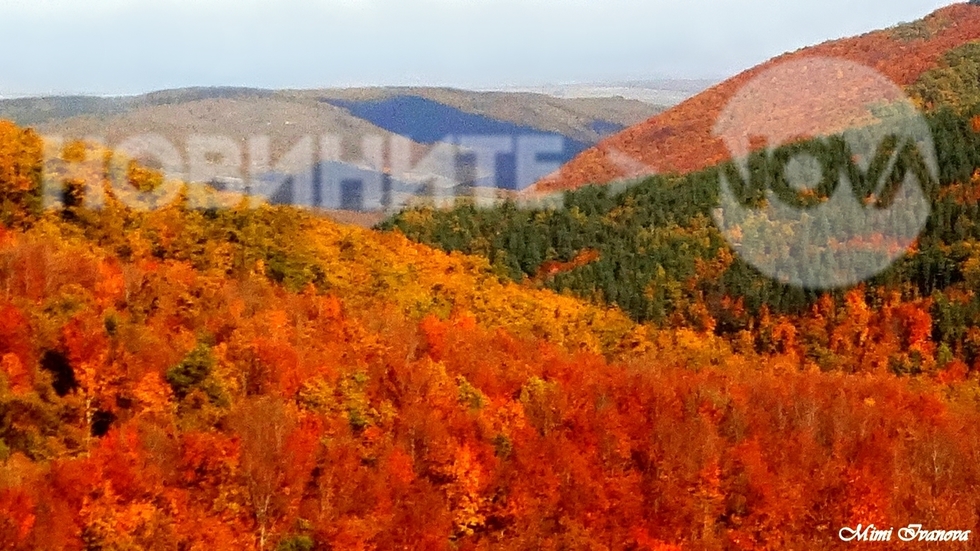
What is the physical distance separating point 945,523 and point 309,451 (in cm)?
2645

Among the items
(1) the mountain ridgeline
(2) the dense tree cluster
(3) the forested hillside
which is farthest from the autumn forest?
(1) the mountain ridgeline

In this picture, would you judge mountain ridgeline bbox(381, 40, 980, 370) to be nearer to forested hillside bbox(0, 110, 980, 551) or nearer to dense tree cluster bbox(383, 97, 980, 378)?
dense tree cluster bbox(383, 97, 980, 378)

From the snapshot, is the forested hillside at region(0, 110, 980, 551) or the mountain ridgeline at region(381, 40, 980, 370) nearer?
the forested hillside at region(0, 110, 980, 551)

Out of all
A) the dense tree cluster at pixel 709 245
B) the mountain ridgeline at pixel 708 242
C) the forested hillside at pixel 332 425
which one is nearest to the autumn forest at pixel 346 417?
the forested hillside at pixel 332 425

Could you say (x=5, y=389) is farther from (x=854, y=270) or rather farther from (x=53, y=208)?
(x=854, y=270)

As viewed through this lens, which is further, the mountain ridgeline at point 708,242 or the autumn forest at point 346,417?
the mountain ridgeline at point 708,242

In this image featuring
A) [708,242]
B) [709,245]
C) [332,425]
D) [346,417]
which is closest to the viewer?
[332,425]

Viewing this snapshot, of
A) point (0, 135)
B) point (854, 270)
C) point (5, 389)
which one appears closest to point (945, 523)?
point (5, 389)

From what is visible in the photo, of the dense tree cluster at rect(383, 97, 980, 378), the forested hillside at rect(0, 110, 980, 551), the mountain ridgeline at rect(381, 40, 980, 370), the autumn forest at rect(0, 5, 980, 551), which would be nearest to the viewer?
the forested hillside at rect(0, 110, 980, 551)

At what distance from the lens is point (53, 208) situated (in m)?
55.2

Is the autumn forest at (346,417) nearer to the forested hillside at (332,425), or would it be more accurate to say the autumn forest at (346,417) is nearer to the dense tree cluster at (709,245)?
the forested hillside at (332,425)

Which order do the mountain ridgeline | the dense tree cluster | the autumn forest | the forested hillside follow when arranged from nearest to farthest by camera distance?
the forested hillside < the autumn forest < the dense tree cluster < the mountain ridgeline

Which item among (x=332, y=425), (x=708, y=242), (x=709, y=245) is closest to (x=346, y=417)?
(x=332, y=425)

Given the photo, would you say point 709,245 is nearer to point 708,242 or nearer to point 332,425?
point 708,242
